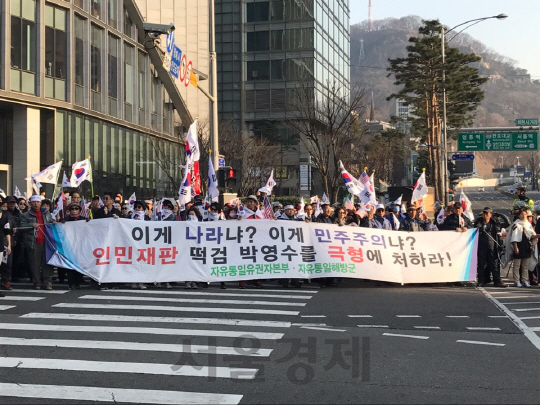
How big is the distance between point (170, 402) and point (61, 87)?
27.5 meters

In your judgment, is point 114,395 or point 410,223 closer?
point 114,395

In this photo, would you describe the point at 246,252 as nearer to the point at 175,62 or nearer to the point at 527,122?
the point at 175,62

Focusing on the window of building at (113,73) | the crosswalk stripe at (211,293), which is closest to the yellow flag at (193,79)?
the crosswalk stripe at (211,293)

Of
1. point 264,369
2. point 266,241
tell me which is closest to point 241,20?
point 266,241

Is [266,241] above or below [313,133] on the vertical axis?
below

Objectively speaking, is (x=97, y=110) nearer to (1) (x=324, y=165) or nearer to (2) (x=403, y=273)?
(1) (x=324, y=165)

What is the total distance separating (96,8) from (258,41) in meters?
32.4

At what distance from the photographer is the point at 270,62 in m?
64.7

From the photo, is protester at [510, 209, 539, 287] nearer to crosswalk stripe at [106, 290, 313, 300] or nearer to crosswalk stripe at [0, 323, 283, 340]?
crosswalk stripe at [106, 290, 313, 300]

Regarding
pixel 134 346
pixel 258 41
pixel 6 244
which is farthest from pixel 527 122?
pixel 134 346

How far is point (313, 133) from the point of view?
38594 mm

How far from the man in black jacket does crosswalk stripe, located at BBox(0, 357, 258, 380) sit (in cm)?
922

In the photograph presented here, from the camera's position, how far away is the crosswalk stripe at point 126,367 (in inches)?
275

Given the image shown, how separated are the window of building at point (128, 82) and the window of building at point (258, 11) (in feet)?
93.1
